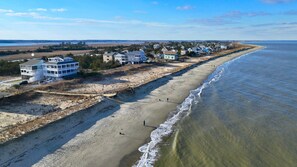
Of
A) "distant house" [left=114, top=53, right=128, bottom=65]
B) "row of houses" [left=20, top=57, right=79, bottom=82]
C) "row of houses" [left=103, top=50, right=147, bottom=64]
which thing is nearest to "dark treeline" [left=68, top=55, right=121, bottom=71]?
"distant house" [left=114, top=53, right=128, bottom=65]

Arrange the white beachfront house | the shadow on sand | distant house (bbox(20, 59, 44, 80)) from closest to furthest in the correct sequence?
the shadow on sand
the white beachfront house
distant house (bbox(20, 59, 44, 80))

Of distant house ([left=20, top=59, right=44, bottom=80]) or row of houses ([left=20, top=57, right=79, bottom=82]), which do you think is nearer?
row of houses ([left=20, top=57, right=79, bottom=82])

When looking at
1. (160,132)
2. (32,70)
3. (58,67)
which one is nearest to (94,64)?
(58,67)

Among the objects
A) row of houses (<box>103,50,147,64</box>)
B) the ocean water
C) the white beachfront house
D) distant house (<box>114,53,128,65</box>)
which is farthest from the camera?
row of houses (<box>103,50,147,64</box>)

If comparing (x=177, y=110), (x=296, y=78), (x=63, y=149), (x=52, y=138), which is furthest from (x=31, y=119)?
(x=296, y=78)

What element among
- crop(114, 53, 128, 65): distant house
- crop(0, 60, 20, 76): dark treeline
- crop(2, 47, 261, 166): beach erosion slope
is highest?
crop(114, 53, 128, 65): distant house

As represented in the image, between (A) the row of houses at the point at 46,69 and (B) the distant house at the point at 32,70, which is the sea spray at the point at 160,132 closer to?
(A) the row of houses at the point at 46,69

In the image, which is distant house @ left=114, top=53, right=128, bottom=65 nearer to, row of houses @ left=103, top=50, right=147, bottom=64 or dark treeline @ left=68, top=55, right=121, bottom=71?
row of houses @ left=103, top=50, right=147, bottom=64

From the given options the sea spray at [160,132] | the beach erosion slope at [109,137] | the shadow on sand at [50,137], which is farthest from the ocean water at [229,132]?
the shadow on sand at [50,137]

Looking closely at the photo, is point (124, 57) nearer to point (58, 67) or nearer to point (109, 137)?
point (58, 67)
